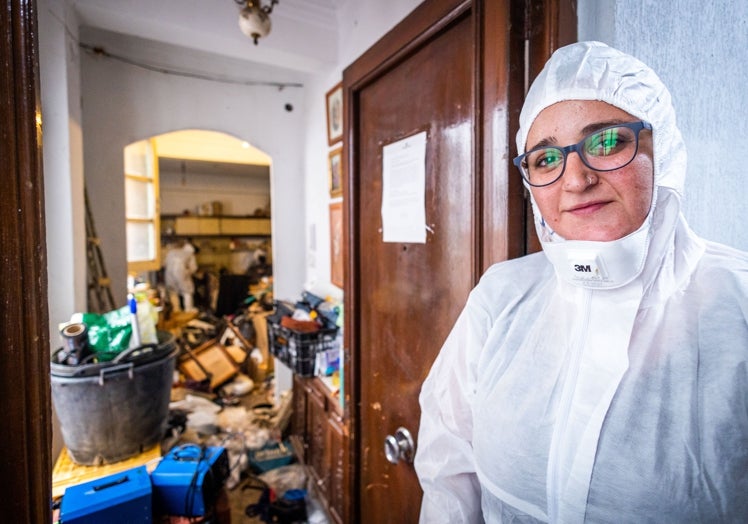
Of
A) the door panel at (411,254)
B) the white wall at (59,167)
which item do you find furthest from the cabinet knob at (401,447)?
the white wall at (59,167)

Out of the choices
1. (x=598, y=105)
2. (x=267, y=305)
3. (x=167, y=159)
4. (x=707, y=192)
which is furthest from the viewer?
(x=167, y=159)

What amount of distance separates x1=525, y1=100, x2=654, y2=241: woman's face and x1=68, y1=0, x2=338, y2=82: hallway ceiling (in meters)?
1.95

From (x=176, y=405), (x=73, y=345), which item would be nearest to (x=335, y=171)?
(x=73, y=345)

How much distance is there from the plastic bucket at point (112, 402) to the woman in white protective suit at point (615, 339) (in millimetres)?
1537

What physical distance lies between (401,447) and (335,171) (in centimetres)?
168

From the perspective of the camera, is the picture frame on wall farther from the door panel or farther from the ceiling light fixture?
the ceiling light fixture

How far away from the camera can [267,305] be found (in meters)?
5.00

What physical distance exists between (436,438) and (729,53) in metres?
0.97

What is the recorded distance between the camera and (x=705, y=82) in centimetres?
73

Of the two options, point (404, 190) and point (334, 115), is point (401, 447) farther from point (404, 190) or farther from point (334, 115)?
point (334, 115)

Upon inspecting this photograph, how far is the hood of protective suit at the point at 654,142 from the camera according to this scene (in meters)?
0.59

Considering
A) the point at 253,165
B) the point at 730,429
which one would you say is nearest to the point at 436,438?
the point at 730,429

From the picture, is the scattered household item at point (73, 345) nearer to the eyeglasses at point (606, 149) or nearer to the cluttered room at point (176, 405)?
the cluttered room at point (176, 405)

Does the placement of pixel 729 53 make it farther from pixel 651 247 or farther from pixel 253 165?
pixel 253 165
